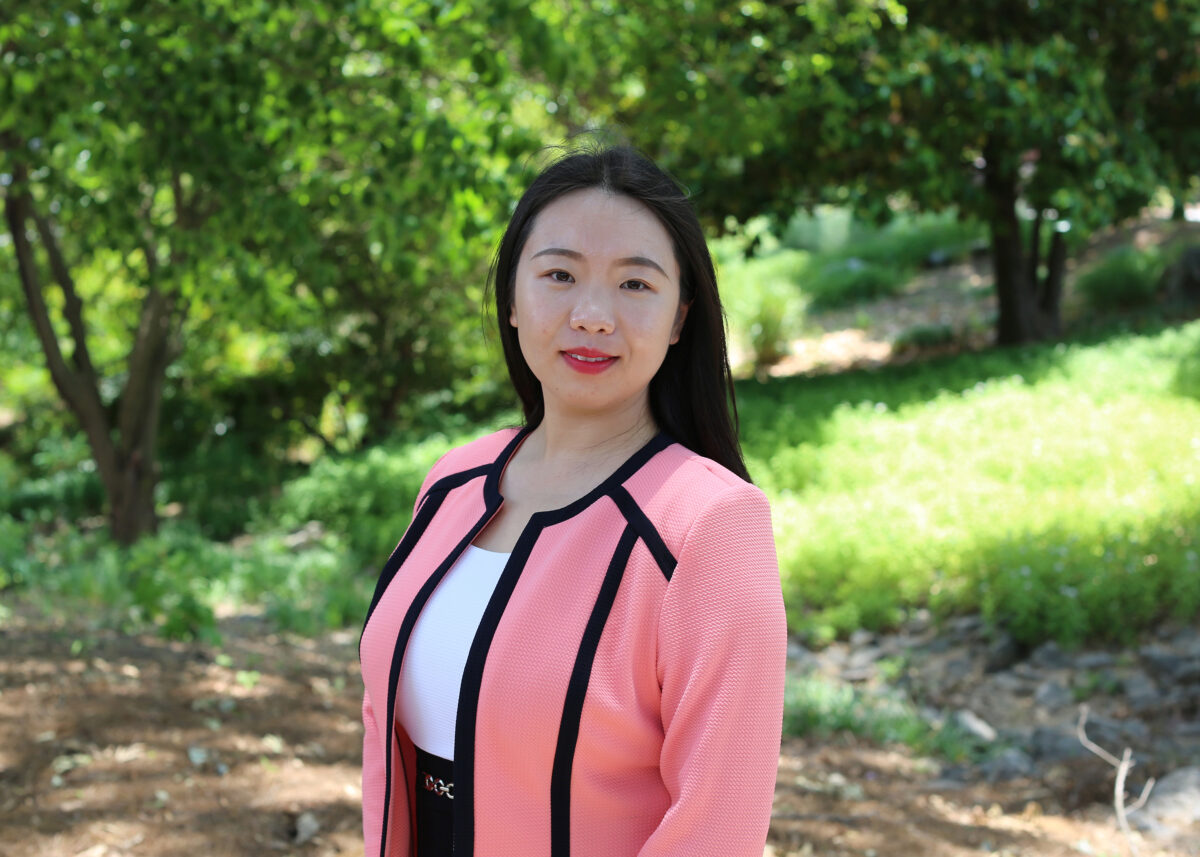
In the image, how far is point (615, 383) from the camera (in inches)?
56.4

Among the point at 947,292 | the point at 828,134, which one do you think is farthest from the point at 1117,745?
the point at 947,292

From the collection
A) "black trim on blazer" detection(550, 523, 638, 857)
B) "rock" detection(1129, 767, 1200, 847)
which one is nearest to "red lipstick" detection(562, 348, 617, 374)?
"black trim on blazer" detection(550, 523, 638, 857)

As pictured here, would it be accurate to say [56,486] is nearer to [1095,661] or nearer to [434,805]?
[1095,661]

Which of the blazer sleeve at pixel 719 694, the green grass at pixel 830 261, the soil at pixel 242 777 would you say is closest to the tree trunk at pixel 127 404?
the soil at pixel 242 777

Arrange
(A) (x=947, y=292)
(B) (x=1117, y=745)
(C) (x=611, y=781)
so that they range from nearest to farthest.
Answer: (C) (x=611, y=781) < (B) (x=1117, y=745) < (A) (x=947, y=292)

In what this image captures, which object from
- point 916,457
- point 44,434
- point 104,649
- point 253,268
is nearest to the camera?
point 104,649

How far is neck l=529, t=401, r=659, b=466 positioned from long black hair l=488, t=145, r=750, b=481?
37 mm

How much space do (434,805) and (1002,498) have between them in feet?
17.1

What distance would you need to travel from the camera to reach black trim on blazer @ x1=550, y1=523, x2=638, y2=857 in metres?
1.27

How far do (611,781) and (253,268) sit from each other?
511cm

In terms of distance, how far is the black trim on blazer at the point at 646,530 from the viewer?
4.16 ft

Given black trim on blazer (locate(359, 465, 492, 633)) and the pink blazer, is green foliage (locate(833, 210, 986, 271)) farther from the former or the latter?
the pink blazer

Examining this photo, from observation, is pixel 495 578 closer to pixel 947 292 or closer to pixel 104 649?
pixel 104 649

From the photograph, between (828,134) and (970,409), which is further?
(828,134)
